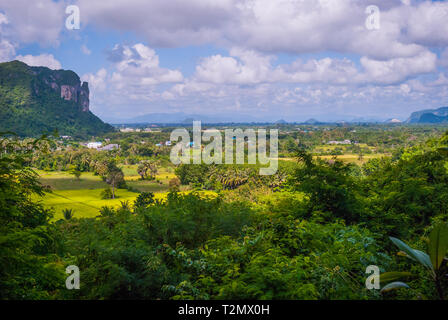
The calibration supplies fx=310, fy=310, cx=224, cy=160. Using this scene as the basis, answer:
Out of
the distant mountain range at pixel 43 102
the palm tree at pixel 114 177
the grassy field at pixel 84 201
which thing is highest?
the distant mountain range at pixel 43 102

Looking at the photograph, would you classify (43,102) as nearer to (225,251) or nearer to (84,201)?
(84,201)

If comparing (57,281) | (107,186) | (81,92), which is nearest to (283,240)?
(57,281)

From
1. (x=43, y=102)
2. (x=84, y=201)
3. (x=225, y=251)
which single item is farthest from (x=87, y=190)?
(x=43, y=102)

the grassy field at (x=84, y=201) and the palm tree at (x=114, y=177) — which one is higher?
the palm tree at (x=114, y=177)

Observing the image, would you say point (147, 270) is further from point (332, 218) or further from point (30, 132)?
point (30, 132)
